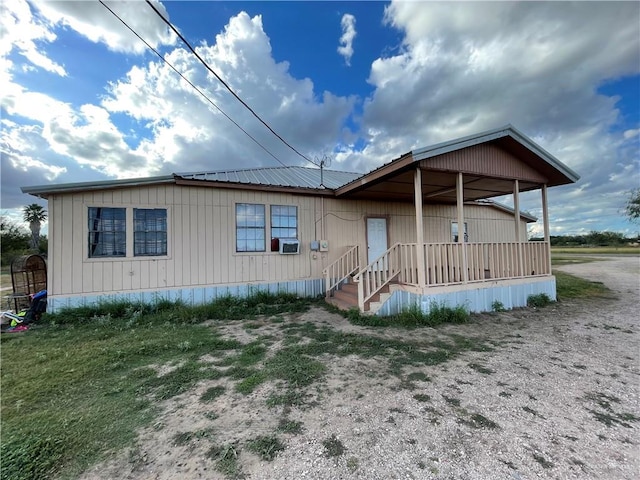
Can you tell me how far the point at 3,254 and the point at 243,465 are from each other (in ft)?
97.5

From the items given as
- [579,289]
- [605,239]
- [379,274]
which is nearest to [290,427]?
[379,274]

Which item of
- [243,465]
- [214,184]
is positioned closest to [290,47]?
[214,184]

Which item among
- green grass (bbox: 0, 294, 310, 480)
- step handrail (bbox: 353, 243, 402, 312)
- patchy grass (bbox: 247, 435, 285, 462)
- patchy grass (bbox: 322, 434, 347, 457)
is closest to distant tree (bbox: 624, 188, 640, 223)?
step handrail (bbox: 353, 243, 402, 312)

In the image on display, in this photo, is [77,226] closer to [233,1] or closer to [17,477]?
[17,477]

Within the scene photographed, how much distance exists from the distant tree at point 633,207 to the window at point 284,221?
106 feet

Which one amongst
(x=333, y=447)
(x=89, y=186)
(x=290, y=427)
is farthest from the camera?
(x=89, y=186)

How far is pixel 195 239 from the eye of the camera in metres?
6.45

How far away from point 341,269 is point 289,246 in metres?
1.76

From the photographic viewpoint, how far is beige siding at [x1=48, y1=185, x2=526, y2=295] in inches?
221

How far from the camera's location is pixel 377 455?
1.81 m

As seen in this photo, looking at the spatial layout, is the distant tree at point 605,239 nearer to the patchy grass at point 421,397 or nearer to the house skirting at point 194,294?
the house skirting at point 194,294

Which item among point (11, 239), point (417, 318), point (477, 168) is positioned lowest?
point (417, 318)

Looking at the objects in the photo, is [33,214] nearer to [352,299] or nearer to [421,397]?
[352,299]

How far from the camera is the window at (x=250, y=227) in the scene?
6.93 metres
